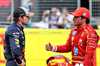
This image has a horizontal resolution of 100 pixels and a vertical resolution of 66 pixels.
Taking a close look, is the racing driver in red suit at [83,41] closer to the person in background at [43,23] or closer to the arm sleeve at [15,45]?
the arm sleeve at [15,45]

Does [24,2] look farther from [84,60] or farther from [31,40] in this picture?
[84,60]

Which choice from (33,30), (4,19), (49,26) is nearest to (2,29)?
(4,19)

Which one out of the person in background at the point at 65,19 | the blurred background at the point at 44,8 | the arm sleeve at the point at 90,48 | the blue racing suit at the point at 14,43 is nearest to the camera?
the arm sleeve at the point at 90,48

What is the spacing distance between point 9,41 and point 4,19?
3754mm

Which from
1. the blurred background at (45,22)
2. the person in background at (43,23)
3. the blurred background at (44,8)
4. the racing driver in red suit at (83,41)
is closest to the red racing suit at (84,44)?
the racing driver in red suit at (83,41)

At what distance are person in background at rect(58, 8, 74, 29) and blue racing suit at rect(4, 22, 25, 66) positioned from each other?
132 inches

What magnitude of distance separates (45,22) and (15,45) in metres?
3.60

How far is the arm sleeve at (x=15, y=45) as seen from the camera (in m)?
4.94

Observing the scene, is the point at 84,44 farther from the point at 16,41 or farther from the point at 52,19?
the point at 52,19

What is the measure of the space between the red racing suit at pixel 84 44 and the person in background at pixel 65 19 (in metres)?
3.11

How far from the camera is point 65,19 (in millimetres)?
8570

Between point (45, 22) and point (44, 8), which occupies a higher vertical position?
point (44, 8)

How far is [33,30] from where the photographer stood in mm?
8383

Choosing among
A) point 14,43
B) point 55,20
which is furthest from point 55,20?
point 14,43
